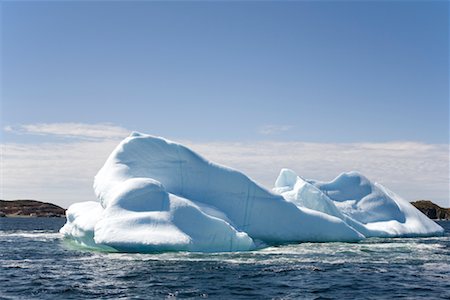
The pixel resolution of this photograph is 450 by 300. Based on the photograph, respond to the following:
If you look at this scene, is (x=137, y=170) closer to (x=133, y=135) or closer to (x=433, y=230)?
(x=133, y=135)

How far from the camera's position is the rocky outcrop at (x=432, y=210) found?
484 ft

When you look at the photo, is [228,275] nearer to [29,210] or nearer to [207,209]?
[207,209]

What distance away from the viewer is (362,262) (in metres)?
28.2

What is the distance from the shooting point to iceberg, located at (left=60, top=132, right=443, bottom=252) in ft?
100.0

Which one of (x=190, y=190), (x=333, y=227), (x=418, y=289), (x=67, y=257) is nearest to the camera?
(x=418, y=289)

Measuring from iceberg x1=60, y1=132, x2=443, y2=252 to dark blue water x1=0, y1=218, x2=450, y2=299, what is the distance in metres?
1.30

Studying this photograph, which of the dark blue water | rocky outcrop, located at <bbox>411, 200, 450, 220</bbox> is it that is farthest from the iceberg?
rocky outcrop, located at <bbox>411, 200, 450, 220</bbox>

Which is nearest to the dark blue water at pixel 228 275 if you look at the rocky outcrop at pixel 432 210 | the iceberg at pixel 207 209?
the iceberg at pixel 207 209

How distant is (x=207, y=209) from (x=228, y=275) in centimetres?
1283

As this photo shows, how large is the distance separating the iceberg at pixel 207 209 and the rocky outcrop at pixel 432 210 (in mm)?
99677

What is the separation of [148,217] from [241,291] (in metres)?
12.1

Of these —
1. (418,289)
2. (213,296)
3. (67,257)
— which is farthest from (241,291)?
(67,257)

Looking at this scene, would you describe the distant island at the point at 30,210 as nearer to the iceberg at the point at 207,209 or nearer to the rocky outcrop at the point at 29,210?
the rocky outcrop at the point at 29,210

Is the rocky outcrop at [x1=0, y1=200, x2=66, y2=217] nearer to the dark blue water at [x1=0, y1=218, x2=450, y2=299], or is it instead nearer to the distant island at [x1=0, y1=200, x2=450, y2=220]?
the distant island at [x1=0, y1=200, x2=450, y2=220]
